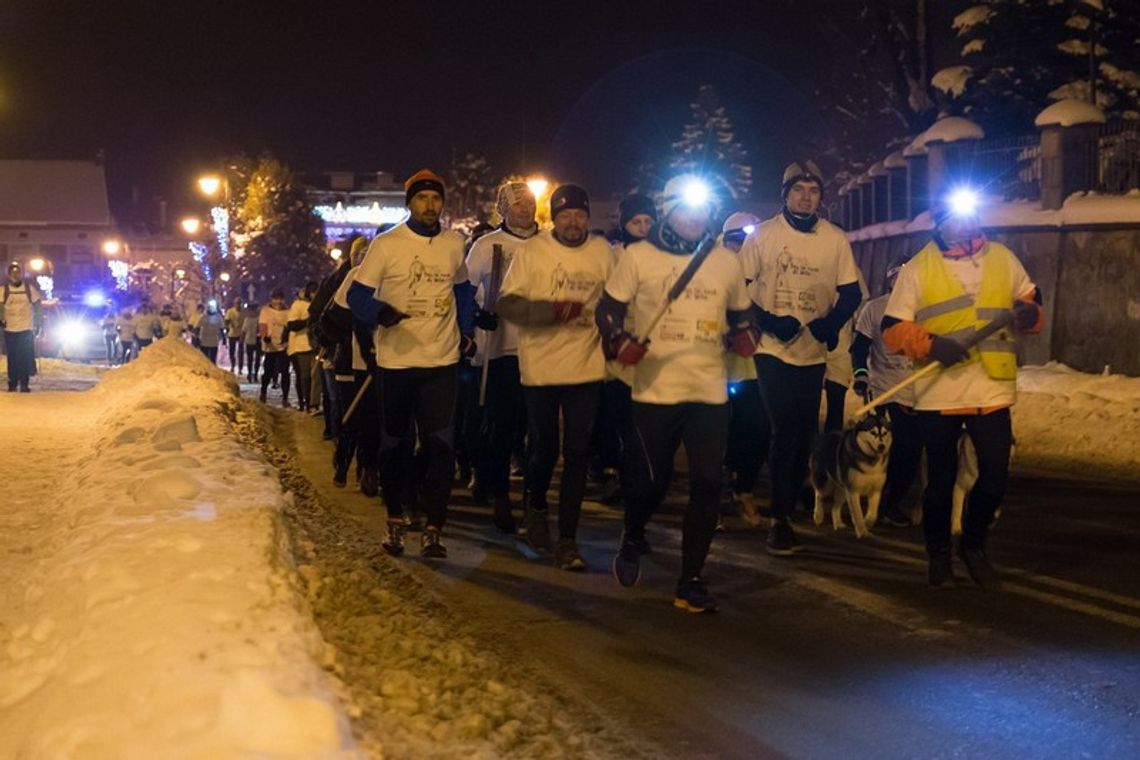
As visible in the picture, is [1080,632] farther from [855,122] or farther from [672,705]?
[855,122]

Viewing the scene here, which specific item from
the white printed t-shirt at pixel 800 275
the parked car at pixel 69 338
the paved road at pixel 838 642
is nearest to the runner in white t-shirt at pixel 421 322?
the paved road at pixel 838 642

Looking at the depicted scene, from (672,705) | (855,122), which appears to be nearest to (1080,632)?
(672,705)

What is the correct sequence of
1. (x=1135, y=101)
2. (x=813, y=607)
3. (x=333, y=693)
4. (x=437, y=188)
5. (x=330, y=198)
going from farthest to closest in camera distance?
(x=330, y=198) < (x=1135, y=101) < (x=437, y=188) < (x=813, y=607) < (x=333, y=693)

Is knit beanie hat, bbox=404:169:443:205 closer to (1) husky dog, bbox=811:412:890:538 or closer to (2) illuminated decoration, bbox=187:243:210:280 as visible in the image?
(1) husky dog, bbox=811:412:890:538

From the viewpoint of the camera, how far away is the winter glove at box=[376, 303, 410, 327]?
25.4 ft

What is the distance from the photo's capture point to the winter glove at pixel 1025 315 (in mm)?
6902

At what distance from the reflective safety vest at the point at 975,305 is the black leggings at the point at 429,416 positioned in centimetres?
274

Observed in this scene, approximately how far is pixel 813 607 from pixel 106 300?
53128 millimetres

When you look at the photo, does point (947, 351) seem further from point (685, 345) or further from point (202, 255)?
point (202, 255)

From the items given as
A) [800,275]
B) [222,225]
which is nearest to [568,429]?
[800,275]

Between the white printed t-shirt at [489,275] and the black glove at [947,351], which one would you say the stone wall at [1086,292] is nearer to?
the white printed t-shirt at [489,275]

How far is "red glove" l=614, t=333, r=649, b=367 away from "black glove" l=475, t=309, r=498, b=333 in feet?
7.49

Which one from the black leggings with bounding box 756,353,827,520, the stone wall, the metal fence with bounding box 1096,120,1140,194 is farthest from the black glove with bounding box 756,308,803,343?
the metal fence with bounding box 1096,120,1140,194

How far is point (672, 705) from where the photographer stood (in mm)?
5207
